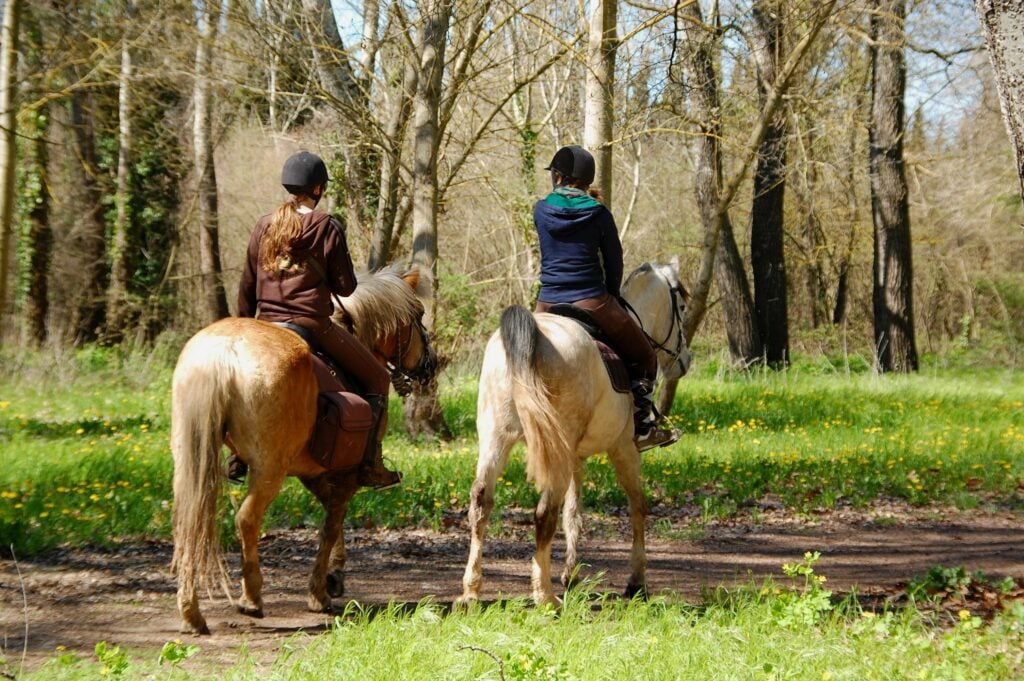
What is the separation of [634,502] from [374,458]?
1765mm

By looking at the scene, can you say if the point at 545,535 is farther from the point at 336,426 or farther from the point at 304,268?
the point at 304,268

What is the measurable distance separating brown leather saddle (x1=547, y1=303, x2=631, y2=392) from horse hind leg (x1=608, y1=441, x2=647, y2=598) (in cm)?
49

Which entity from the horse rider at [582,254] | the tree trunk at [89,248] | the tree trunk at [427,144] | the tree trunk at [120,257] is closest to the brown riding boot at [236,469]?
the horse rider at [582,254]

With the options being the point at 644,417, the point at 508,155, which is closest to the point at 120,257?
the point at 508,155

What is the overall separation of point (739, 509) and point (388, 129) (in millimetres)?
6602

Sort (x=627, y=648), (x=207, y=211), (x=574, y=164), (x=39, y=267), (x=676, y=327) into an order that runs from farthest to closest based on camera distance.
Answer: (x=207, y=211) < (x=39, y=267) < (x=676, y=327) < (x=574, y=164) < (x=627, y=648)

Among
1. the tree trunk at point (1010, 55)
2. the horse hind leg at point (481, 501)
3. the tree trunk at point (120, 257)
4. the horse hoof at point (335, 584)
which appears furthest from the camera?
the tree trunk at point (120, 257)

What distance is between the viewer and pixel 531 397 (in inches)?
226

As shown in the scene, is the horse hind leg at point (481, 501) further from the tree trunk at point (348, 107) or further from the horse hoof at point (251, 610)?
the tree trunk at point (348, 107)

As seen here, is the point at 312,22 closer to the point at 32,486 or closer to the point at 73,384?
the point at 32,486

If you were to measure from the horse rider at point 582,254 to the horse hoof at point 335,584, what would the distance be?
2122 millimetres

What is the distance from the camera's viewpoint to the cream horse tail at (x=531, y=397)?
18.8ft

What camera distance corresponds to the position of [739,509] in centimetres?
939

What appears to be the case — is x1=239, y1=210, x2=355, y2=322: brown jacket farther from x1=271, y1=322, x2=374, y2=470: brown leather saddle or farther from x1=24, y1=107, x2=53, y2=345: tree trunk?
x1=24, y1=107, x2=53, y2=345: tree trunk
